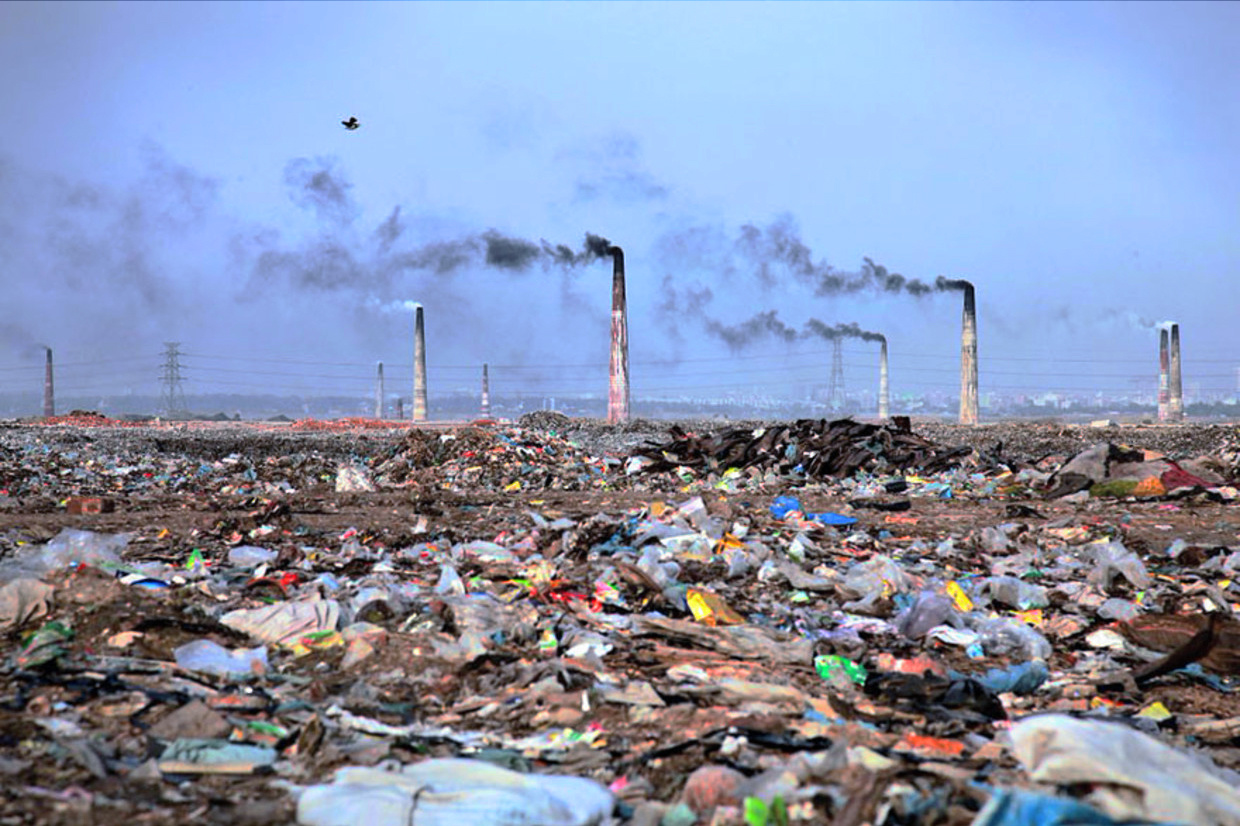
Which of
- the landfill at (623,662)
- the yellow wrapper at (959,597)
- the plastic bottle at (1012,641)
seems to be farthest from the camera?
the yellow wrapper at (959,597)

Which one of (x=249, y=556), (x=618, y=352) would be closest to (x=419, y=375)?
(x=618, y=352)

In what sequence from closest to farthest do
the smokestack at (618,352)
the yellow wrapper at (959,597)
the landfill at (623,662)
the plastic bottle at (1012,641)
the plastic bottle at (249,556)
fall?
1. the landfill at (623,662)
2. the plastic bottle at (1012,641)
3. the yellow wrapper at (959,597)
4. the plastic bottle at (249,556)
5. the smokestack at (618,352)

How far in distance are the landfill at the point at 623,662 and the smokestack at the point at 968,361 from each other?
18845 millimetres

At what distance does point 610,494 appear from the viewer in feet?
33.6

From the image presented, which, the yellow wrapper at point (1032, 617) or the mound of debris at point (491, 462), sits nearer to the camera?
the yellow wrapper at point (1032, 617)

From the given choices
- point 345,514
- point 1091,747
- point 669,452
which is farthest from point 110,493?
point 1091,747

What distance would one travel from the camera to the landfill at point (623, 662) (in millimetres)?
2508

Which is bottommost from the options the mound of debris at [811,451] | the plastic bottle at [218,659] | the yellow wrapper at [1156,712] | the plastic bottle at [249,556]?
the yellow wrapper at [1156,712]

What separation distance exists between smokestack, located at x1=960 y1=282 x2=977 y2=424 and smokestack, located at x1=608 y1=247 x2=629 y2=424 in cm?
1092

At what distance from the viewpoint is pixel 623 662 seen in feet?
13.4

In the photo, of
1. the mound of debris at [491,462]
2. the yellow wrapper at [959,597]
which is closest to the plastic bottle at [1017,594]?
the yellow wrapper at [959,597]

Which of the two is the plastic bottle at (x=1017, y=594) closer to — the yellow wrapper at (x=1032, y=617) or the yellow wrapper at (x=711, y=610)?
the yellow wrapper at (x=1032, y=617)

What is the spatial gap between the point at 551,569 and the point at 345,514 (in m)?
3.50

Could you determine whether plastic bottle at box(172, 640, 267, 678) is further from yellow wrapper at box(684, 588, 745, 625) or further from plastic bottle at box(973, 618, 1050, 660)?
plastic bottle at box(973, 618, 1050, 660)
